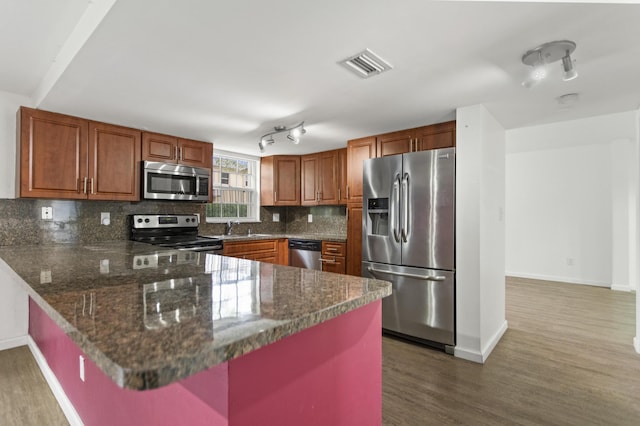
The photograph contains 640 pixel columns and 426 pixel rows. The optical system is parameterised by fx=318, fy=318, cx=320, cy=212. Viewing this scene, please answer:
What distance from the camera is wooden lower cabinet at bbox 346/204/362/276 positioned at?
3.78 meters

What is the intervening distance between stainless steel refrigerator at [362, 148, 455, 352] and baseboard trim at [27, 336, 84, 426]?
2518mm

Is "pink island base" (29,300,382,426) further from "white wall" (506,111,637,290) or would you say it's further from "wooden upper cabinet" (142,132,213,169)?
"white wall" (506,111,637,290)

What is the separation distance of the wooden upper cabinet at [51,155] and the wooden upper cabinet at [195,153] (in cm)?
97

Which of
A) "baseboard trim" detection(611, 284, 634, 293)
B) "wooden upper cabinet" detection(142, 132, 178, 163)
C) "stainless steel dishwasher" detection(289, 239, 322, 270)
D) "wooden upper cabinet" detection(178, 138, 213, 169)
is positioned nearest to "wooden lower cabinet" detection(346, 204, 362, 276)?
"stainless steel dishwasher" detection(289, 239, 322, 270)

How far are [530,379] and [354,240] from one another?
2072 millimetres

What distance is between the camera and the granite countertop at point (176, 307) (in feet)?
Result: 1.89

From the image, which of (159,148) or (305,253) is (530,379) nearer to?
(305,253)

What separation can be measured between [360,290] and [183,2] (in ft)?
4.77

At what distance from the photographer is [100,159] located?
3.14 m

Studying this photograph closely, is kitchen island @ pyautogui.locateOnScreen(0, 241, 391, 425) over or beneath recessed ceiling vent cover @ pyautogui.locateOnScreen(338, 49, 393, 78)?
beneath

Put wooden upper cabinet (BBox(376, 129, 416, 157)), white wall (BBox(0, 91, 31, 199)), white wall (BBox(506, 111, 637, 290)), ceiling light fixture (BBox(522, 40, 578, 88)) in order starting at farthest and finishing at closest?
white wall (BBox(506, 111, 637, 290)), wooden upper cabinet (BBox(376, 129, 416, 157)), white wall (BBox(0, 91, 31, 199)), ceiling light fixture (BBox(522, 40, 578, 88))

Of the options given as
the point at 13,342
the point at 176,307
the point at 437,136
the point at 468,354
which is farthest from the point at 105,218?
the point at 468,354

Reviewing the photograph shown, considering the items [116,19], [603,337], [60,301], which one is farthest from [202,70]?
[603,337]

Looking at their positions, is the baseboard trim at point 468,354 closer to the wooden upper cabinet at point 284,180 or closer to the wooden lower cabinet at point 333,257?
the wooden lower cabinet at point 333,257
